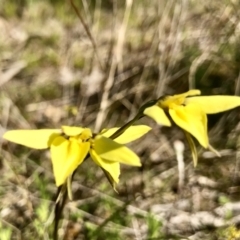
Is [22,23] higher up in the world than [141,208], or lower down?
higher up

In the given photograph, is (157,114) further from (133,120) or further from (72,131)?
(72,131)

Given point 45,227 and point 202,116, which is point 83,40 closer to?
point 45,227

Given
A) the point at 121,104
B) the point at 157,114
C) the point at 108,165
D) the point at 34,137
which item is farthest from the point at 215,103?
the point at 121,104

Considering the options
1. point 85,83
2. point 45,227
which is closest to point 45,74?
point 85,83

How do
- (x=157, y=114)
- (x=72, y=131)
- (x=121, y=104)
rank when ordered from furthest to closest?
(x=121, y=104), (x=72, y=131), (x=157, y=114)

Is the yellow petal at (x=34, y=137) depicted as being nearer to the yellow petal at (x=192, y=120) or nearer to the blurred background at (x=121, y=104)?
the yellow petal at (x=192, y=120)

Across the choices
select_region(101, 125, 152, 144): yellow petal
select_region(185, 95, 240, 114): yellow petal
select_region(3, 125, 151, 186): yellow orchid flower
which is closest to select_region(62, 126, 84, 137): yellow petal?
select_region(3, 125, 151, 186): yellow orchid flower
